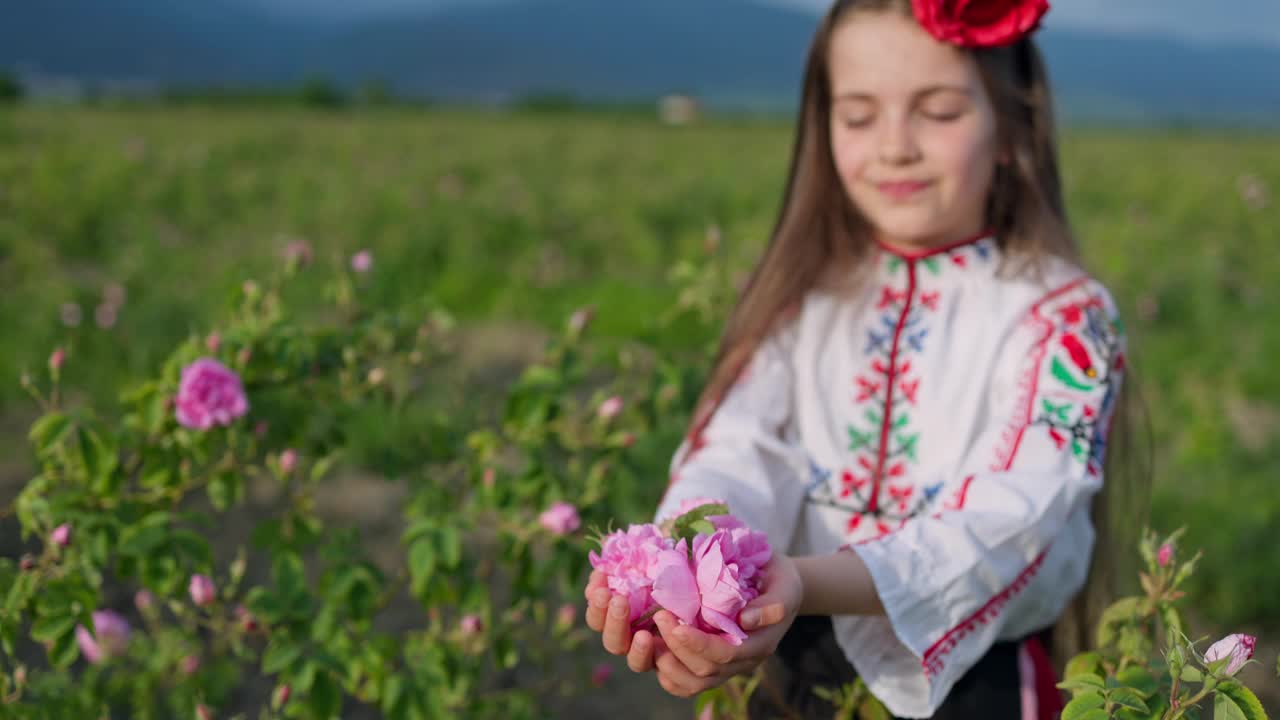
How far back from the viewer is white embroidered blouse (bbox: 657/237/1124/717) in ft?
4.52

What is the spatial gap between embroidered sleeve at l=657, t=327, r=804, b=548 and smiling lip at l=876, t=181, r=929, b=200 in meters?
0.30

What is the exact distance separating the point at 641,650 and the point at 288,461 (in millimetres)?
902

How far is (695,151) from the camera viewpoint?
16.8 metres

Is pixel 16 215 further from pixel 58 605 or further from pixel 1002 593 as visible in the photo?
pixel 1002 593

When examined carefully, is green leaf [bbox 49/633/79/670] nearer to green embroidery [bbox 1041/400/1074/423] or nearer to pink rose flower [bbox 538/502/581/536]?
pink rose flower [bbox 538/502/581/536]

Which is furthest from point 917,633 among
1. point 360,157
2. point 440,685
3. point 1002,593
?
point 360,157

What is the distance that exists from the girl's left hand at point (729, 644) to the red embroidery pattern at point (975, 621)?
0.30 metres

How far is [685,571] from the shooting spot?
1.00m

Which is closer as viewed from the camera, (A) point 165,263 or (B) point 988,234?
(B) point 988,234

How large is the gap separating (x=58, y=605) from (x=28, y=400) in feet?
8.69

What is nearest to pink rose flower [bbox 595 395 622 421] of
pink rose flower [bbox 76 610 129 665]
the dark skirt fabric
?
the dark skirt fabric

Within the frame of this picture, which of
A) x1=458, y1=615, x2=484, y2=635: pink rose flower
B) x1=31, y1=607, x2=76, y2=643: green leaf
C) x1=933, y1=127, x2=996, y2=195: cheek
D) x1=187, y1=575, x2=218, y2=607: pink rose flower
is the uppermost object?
x1=933, y1=127, x2=996, y2=195: cheek

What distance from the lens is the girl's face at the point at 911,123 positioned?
62.9 inches

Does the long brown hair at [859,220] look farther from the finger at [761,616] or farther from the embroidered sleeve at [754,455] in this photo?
the finger at [761,616]
